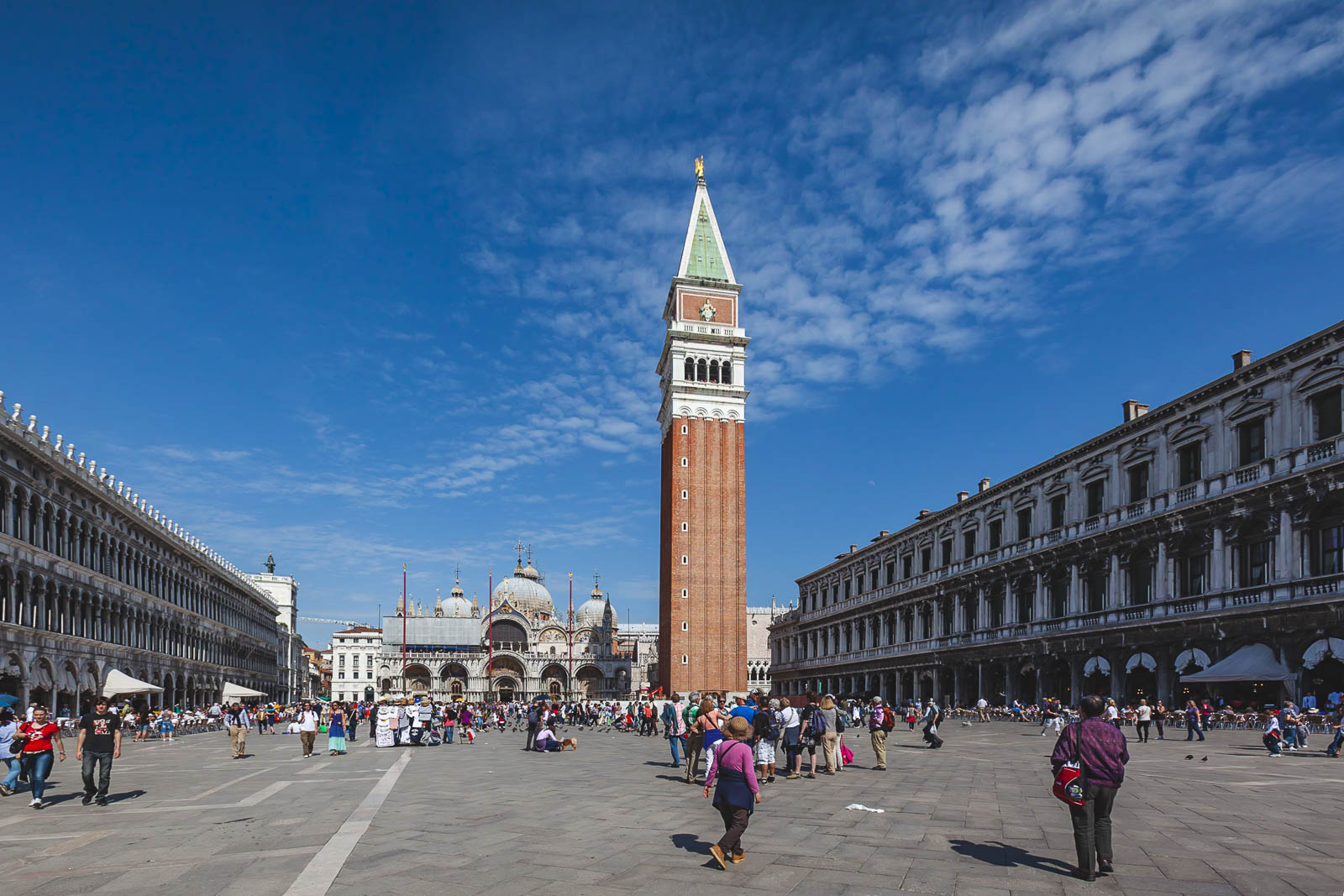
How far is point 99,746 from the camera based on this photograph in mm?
15266

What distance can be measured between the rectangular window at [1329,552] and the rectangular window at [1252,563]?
76.2 inches

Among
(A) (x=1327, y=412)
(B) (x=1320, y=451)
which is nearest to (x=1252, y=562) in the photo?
(B) (x=1320, y=451)

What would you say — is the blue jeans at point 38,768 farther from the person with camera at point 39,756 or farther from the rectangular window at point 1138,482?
the rectangular window at point 1138,482

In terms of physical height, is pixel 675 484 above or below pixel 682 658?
above

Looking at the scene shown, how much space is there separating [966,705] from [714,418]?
103ft

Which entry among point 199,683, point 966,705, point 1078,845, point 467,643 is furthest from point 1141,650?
point 467,643

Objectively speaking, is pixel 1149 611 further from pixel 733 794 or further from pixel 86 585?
pixel 86 585

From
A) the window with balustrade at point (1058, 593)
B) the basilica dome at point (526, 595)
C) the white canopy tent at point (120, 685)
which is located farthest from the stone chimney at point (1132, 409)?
the basilica dome at point (526, 595)

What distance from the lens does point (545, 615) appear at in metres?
130

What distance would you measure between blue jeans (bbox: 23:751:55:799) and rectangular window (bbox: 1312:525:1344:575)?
30756 millimetres

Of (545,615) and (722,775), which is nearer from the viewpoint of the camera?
(722,775)

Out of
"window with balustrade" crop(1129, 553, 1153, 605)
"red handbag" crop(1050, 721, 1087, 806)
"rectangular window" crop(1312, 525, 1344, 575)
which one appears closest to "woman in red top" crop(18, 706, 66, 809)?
"red handbag" crop(1050, 721, 1087, 806)

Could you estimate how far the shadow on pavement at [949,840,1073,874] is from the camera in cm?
980

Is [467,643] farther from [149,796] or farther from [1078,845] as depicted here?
[1078,845]
